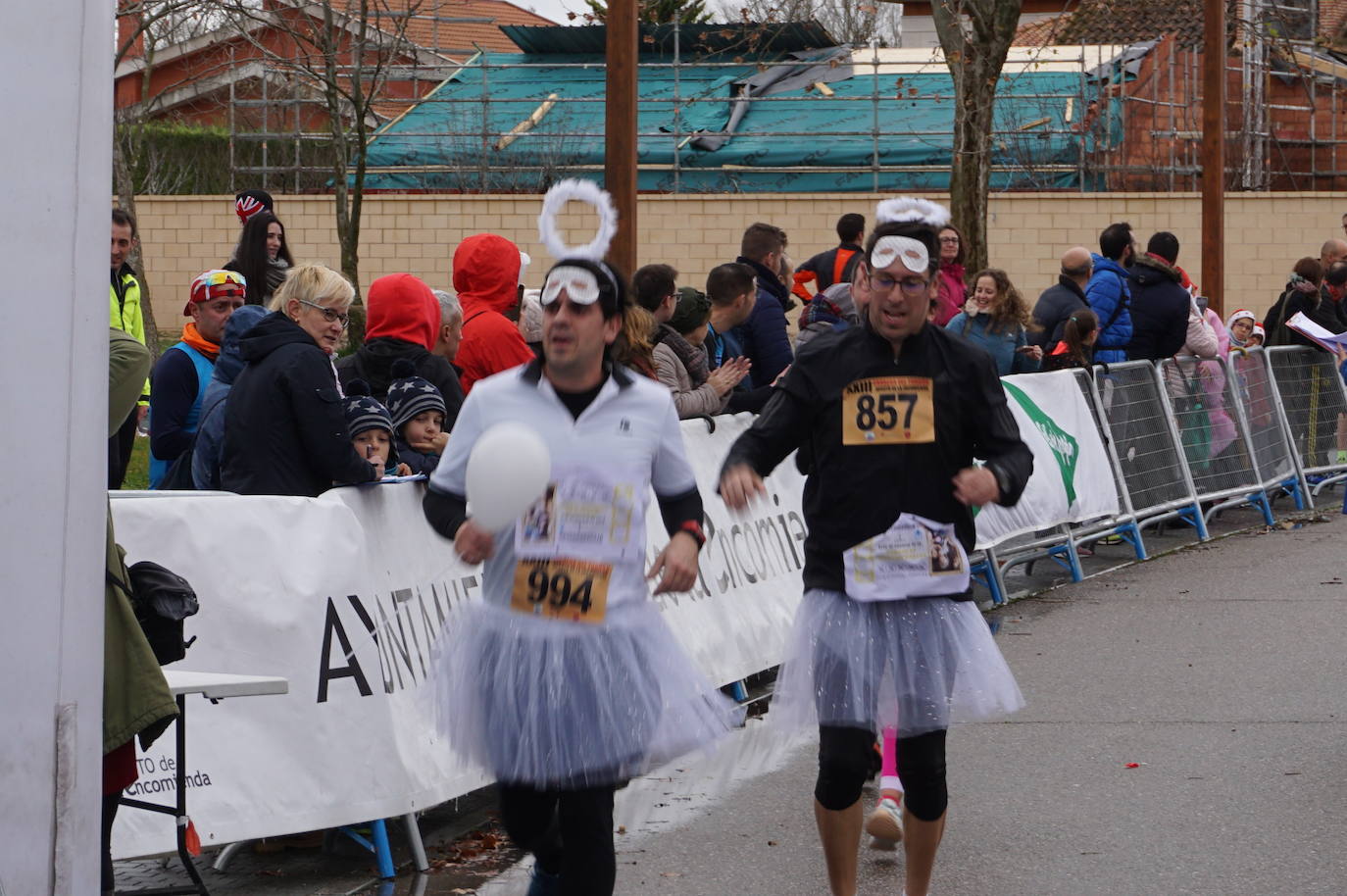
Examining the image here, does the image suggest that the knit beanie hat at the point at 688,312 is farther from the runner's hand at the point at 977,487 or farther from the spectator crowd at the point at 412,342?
the runner's hand at the point at 977,487

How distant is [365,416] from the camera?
21.8ft

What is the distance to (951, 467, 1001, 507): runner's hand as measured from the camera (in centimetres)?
480

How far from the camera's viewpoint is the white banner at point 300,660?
5.41m

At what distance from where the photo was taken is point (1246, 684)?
28.1 ft

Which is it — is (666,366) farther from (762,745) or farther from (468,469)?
(468,469)

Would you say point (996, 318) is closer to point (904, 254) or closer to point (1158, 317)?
point (1158, 317)

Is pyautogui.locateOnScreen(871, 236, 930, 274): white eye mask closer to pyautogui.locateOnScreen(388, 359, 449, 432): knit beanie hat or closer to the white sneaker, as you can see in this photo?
the white sneaker

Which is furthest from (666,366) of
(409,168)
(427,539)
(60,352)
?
(409,168)

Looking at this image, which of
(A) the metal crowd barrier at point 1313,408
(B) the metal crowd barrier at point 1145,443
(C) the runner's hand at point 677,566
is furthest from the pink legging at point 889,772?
(A) the metal crowd barrier at point 1313,408

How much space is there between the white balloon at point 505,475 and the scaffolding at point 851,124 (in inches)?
878

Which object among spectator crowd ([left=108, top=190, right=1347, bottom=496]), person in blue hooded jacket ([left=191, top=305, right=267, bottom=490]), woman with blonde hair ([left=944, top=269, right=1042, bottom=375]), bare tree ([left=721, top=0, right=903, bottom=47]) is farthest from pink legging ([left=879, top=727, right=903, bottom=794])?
bare tree ([left=721, top=0, right=903, bottom=47])

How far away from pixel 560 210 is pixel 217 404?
258cm

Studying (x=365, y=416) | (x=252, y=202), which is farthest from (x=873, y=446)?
(x=252, y=202)

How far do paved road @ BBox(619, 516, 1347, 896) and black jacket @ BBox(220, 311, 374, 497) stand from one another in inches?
66.7
